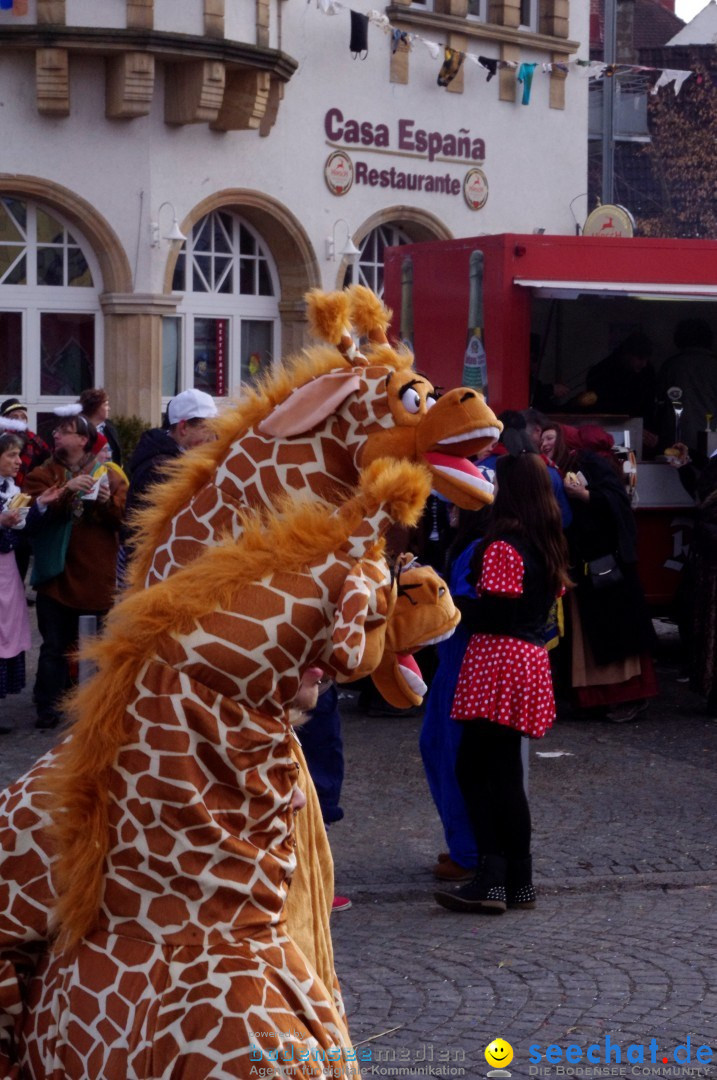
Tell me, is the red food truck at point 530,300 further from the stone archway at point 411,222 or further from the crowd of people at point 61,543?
the stone archway at point 411,222

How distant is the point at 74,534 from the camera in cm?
850

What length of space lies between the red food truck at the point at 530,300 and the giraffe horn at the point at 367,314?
648 centimetres

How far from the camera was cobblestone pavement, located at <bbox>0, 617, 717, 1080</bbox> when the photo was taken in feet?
14.9

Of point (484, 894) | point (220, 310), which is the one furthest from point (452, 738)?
point (220, 310)

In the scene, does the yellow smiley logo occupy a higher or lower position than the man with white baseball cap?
lower

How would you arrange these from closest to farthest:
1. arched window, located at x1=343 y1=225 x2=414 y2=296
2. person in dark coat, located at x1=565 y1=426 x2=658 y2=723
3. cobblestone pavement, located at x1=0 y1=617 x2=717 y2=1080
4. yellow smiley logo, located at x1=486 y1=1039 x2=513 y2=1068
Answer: yellow smiley logo, located at x1=486 y1=1039 x2=513 y2=1068, cobblestone pavement, located at x1=0 y1=617 x2=717 y2=1080, person in dark coat, located at x1=565 y1=426 x2=658 y2=723, arched window, located at x1=343 y1=225 x2=414 y2=296

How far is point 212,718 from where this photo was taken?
2.60 m

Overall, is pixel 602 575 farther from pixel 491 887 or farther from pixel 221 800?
pixel 221 800

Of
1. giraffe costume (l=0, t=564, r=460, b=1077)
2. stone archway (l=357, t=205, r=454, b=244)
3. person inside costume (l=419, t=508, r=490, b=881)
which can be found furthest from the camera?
stone archway (l=357, t=205, r=454, b=244)

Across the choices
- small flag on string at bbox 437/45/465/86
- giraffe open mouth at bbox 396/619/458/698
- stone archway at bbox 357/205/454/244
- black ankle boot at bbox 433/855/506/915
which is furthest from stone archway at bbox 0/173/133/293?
giraffe open mouth at bbox 396/619/458/698

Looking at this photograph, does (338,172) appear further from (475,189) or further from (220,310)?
(475,189)

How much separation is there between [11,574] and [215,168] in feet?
32.6

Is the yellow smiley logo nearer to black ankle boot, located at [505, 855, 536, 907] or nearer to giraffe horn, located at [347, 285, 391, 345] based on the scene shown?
black ankle boot, located at [505, 855, 536, 907]

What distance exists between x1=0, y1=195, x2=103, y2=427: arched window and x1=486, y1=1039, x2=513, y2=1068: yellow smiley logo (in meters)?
13.5
